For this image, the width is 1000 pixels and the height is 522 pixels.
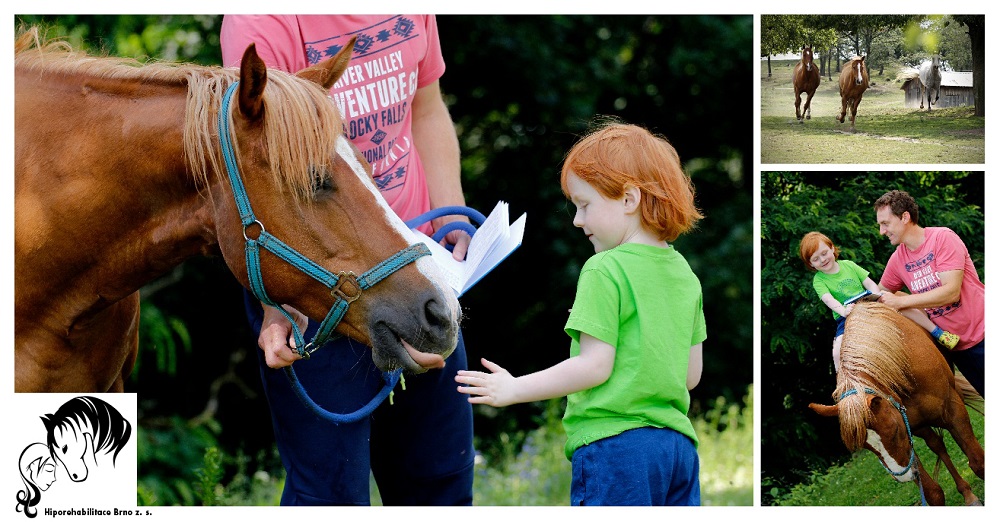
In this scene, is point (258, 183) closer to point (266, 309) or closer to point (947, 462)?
point (266, 309)

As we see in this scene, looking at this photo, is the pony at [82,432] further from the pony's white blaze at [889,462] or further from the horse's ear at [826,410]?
the pony's white blaze at [889,462]

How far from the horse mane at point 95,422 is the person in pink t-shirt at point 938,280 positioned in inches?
80.6

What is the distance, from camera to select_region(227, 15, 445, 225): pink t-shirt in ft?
7.13

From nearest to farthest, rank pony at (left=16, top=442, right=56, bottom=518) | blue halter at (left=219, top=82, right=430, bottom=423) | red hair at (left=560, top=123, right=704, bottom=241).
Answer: blue halter at (left=219, top=82, right=430, bottom=423) → red hair at (left=560, top=123, right=704, bottom=241) → pony at (left=16, top=442, right=56, bottom=518)

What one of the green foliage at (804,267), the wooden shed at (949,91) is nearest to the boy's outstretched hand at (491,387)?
the green foliage at (804,267)

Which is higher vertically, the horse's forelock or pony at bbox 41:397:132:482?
→ the horse's forelock

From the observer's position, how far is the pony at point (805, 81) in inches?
95.7

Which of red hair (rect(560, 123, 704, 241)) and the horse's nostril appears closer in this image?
the horse's nostril

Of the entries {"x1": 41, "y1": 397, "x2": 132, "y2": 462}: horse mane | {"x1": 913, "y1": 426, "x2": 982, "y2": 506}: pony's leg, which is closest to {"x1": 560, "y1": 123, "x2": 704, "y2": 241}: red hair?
{"x1": 913, "y1": 426, "x2": 982, "y2": 506}: pony's leg

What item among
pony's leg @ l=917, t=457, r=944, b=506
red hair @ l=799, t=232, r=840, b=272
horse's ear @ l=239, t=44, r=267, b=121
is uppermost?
horse's ear @ l=239, t=44, r=267, b=121

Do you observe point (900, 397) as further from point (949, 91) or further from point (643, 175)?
point (643, 175)

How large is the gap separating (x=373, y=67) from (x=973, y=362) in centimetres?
178

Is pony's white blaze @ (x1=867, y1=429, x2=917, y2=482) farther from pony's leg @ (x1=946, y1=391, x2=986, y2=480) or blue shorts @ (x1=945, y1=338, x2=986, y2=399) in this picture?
blue shorts @ (x1=945, y1=338, x2=986, y2=399)

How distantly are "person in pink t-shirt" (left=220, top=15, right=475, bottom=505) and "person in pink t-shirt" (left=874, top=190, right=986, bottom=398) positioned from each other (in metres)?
1.14
